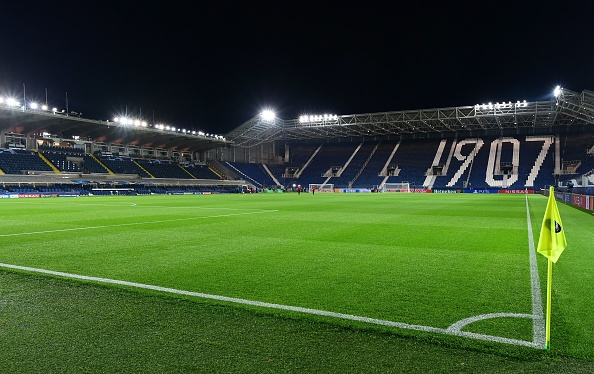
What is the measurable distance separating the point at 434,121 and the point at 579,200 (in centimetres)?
4083

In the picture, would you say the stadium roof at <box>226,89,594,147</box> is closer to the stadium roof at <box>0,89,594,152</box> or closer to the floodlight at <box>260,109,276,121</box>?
the stadium roof at <box>0,89,594,152</box>

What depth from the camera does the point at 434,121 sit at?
64125mm

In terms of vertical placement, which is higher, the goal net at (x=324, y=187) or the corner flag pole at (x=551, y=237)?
the corner flag pole at (x=551, y=237)

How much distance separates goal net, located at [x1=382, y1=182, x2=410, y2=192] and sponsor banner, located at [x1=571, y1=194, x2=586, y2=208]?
38.9 meters

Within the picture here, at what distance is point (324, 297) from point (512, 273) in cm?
340

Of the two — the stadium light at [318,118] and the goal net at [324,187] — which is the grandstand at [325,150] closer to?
the stadium light at [318,118]

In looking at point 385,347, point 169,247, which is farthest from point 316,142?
point 385,347

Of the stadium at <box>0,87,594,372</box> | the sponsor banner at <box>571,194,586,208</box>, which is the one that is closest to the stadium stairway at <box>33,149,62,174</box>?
the stadium at <box>0,87,594,372</box>

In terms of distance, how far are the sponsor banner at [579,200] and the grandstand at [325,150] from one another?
21978 millimetres

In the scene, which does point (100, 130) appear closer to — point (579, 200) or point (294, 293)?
point (579, 200)

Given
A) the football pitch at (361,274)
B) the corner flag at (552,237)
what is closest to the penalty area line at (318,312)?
the football pitch at (361,274)

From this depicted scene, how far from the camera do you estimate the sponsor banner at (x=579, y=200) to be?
23269mm

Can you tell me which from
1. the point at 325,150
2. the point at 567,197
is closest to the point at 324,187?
the point at 325,150

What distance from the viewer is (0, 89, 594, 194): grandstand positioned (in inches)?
2093
